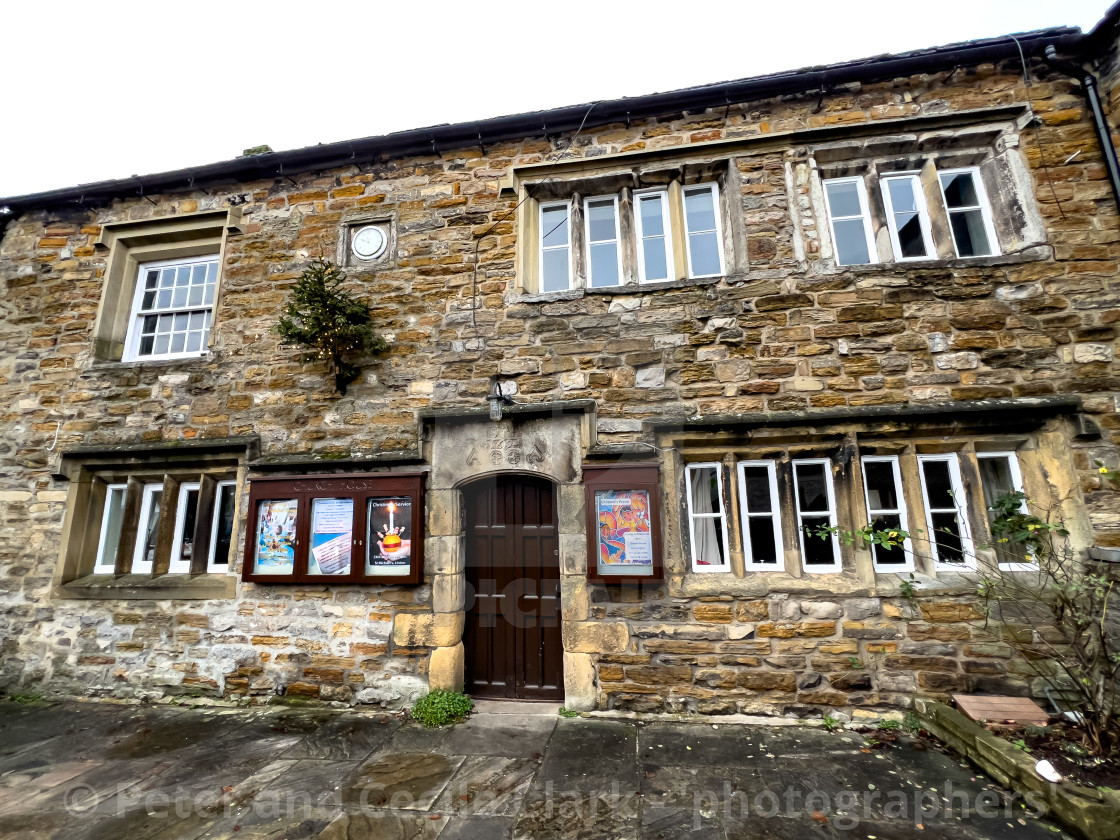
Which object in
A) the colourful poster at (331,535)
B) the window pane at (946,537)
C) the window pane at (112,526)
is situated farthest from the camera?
the window pane at (112,526)

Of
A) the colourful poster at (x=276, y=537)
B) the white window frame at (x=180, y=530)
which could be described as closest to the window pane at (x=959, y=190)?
the colourful poster at (x=276, y=537)

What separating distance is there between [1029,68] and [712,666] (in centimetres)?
648

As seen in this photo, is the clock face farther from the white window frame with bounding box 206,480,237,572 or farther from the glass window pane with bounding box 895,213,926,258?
the glass window pane with bounding box 895,213,926,258

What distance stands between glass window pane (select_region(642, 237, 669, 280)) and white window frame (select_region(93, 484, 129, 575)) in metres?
6.25

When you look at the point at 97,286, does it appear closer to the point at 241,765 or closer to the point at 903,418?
the point at 241,765

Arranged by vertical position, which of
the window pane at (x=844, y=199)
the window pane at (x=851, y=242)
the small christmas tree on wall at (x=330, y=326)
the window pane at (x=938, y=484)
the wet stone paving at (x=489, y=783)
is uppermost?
the window pane at (x=844, y=199)

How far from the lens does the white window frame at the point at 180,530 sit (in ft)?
17.8

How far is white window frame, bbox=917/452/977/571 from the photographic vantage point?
4.30 meters

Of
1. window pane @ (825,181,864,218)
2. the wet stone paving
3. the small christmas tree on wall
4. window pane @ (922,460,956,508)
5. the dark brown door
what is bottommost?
the wet stone paving

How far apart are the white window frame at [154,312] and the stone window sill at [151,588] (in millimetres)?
2464

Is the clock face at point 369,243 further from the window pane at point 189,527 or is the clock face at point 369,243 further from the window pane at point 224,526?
the window pane at point 189,527

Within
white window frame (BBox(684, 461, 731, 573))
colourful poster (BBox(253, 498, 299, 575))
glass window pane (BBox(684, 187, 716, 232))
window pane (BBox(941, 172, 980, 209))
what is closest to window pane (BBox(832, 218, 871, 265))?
window pane (BBox(941, 172, 980, 209))

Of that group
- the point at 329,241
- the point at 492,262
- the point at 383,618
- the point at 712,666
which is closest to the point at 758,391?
the point at 712,666

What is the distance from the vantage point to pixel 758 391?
183 inches
